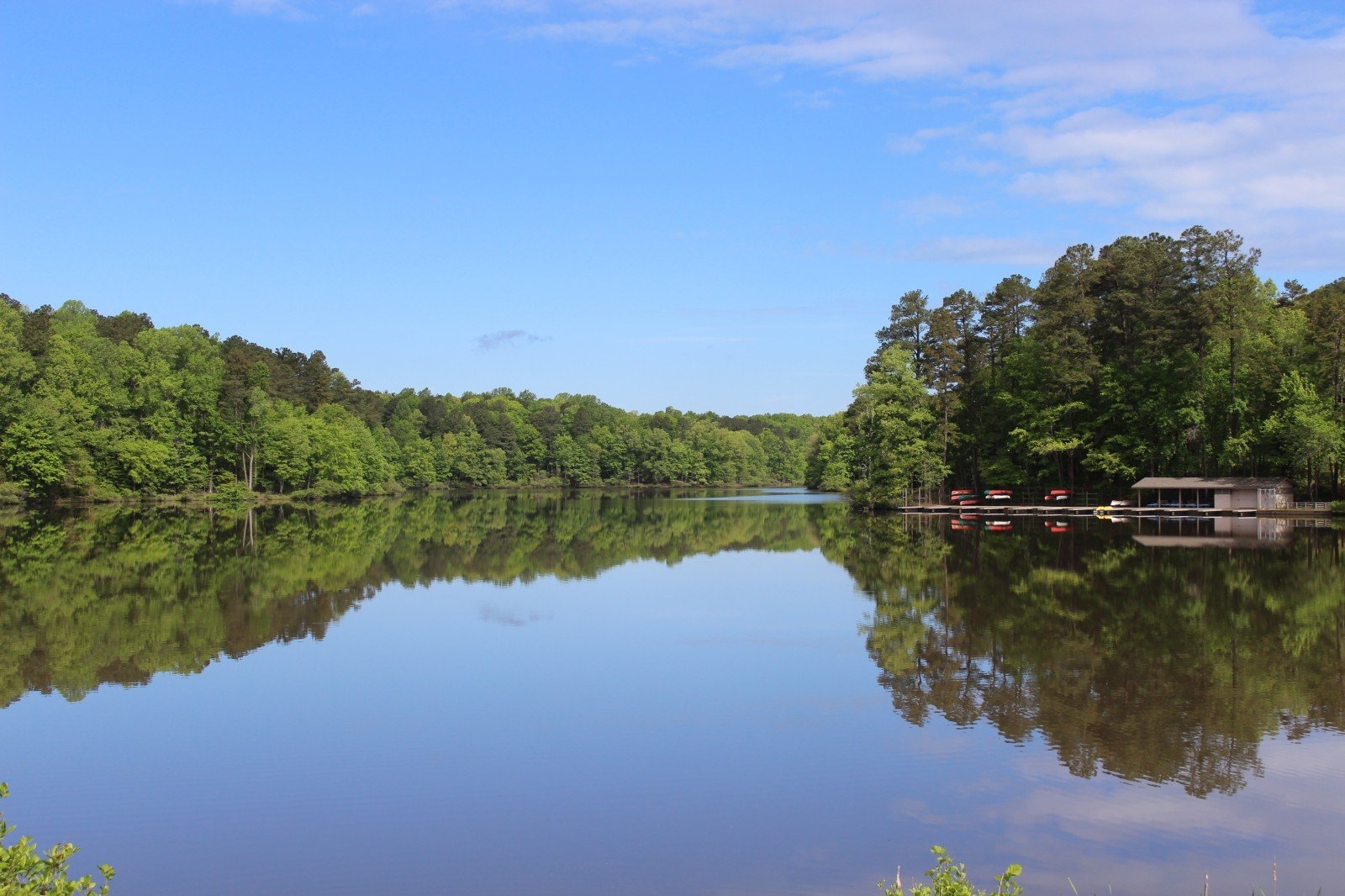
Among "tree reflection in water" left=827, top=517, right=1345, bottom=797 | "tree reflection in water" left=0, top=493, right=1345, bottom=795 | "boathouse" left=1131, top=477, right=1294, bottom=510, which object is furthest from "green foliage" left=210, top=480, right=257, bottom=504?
"boathouse" left=1131, top=477, right=1294, bottom=510

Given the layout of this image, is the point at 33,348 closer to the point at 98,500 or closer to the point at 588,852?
the point at 98,500

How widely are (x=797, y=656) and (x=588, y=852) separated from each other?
→ 9093 mm

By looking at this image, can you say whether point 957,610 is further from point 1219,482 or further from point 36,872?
point 1219,482

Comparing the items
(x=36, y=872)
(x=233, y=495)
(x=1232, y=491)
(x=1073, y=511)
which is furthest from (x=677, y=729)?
(x=233, y=495)

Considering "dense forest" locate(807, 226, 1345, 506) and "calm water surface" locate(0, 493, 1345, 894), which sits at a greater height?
"dense forest" locate(807, 226, 1345, 506)

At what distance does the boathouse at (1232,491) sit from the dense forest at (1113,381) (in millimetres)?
1281

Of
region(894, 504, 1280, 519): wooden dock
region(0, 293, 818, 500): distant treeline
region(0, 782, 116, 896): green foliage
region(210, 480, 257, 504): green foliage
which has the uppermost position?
region(0, 293, 818, 500): distant treeline

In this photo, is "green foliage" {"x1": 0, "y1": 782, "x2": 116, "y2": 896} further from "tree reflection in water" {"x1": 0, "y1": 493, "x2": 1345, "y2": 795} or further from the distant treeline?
the distant treeline

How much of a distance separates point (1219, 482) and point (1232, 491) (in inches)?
35.6

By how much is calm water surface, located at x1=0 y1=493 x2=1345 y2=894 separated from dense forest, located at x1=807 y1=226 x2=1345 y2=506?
2744 cm

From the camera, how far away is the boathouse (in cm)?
5156

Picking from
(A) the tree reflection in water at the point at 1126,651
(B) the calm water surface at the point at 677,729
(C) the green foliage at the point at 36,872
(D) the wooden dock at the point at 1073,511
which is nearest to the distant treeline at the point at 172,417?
(B) the calm water surface at the point at 677,729

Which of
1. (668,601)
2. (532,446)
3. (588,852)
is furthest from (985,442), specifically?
(532,446)

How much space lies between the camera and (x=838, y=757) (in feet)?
37.2
